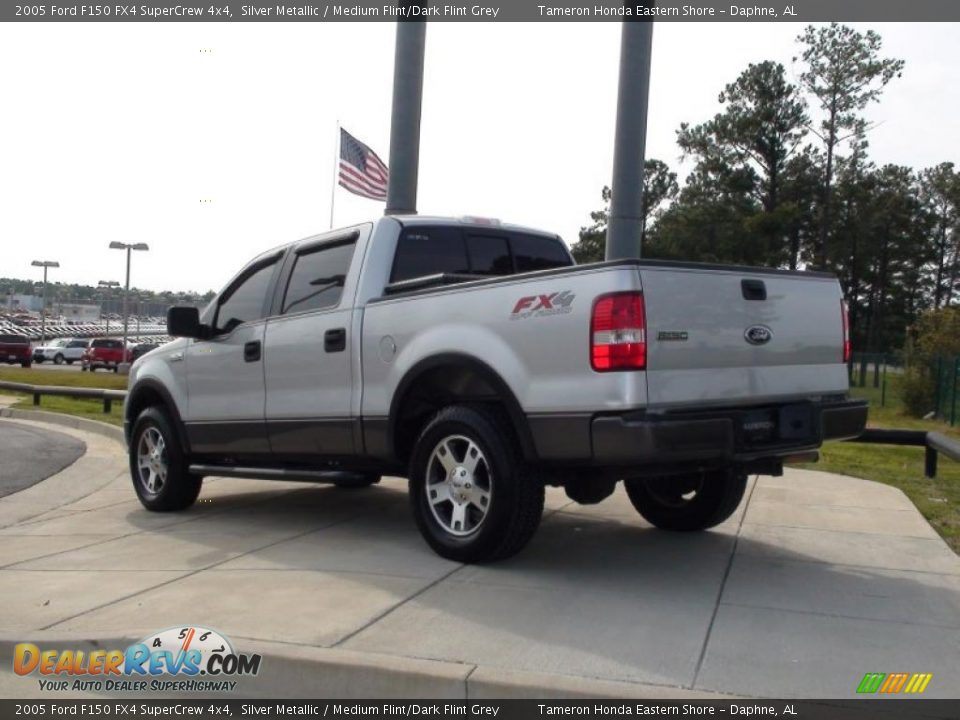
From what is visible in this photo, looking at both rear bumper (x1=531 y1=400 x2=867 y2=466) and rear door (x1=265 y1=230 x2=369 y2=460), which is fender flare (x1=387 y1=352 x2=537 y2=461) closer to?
rear bumper (x1=531 y1=400 x2=867 y2=466)

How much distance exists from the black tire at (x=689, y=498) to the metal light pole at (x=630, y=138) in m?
2.95

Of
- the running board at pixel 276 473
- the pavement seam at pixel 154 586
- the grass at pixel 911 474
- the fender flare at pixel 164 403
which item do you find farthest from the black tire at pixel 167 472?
the grass at pixel 911 474

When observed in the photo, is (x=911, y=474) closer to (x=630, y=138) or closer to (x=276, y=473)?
(x=630, y=138)

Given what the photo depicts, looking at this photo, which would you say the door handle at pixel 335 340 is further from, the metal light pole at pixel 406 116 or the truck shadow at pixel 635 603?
the metal light pole at pixel 406 116

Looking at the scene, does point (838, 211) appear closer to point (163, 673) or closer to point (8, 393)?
point (8, 393)

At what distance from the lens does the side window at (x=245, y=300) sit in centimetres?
772

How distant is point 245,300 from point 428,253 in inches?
65.0

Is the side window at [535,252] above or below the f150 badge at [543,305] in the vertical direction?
above

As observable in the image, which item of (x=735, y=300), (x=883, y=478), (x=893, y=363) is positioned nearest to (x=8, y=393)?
(x=883, y=478)

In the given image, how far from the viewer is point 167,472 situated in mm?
8359

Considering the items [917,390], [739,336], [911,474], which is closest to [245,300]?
[739,336]

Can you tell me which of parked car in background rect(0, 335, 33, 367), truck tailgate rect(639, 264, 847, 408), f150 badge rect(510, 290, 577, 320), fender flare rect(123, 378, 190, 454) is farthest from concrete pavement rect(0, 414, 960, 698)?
parked car in background rect(0, 335, 33, 367)

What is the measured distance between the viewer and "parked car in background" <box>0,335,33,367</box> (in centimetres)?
4891

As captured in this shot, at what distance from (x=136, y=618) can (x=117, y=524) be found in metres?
3.33
